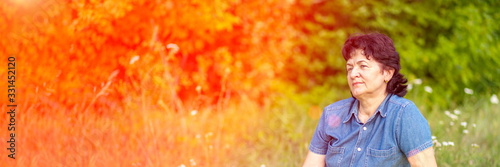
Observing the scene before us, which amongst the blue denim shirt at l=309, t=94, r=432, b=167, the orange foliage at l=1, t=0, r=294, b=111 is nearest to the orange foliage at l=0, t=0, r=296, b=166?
the orange foliage at l=1, t=0, r=294, b=111

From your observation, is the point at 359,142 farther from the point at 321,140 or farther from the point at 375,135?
the point at 321,140

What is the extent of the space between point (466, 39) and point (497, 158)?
2006mm

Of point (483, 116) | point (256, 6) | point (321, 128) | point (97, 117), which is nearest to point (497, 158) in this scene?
point (483, 116)

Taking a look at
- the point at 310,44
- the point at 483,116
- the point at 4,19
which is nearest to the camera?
the point at 4,19

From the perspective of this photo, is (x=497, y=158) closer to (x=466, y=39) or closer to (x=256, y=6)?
(x=466, y=39)

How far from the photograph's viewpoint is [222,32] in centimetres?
538

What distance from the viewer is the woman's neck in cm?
272

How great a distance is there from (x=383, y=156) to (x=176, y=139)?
1.73m

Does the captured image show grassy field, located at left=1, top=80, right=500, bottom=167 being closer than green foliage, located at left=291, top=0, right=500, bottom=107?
Yes

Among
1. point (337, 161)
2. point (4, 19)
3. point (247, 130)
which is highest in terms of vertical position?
point (4, 19)

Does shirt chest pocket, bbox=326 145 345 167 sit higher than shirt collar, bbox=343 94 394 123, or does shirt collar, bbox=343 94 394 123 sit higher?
shirt collar, bbox=343 94 394 123

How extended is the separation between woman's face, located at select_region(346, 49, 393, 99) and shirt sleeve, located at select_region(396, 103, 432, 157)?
0.18 metres

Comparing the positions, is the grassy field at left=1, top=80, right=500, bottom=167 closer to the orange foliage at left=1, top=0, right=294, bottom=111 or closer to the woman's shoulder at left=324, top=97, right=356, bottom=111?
the orange foliage at left=1, top=0, right=294, bottom=111

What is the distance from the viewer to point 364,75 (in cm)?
264
